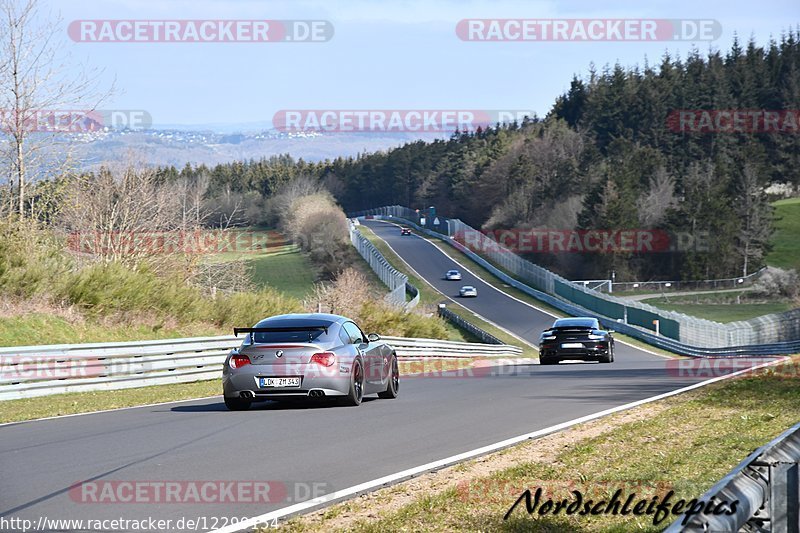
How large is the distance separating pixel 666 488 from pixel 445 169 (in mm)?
174150

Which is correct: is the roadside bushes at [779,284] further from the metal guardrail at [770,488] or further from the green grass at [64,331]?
the metal guardrail at [770,488]

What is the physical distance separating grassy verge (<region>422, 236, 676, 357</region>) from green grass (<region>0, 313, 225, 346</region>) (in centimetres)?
3148

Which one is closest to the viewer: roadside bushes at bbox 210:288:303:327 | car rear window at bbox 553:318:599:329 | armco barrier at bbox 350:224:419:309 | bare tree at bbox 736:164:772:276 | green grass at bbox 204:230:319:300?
car rear window at bbox 553:318:599:329

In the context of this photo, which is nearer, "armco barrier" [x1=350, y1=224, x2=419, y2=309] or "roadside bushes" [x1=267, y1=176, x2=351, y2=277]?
"armco barrier" [x1=350, y1=224, x2=419, y2=309]

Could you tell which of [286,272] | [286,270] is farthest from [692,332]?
[286,270]

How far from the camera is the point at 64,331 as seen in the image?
26.6 m

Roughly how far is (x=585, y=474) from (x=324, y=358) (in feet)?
21.3

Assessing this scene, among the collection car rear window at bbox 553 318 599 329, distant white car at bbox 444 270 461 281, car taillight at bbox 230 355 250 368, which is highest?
car taillight at bbox 230 355 250 368

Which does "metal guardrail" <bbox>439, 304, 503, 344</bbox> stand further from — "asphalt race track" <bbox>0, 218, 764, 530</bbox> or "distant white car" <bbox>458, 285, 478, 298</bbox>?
"asphalt race track" <bbox>0, 218, 764, 530</bbox>

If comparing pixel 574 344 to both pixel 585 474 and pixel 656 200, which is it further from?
pixel 656 200

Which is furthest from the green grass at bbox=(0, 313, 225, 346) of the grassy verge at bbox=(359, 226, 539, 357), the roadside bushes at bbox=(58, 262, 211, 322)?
the grassy verge at bbox=(359, 226, 539, 357)

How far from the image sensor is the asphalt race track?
805 centimetres

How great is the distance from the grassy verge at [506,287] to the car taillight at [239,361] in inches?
1648

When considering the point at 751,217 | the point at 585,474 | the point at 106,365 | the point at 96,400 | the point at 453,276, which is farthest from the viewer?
the point at 751,217
